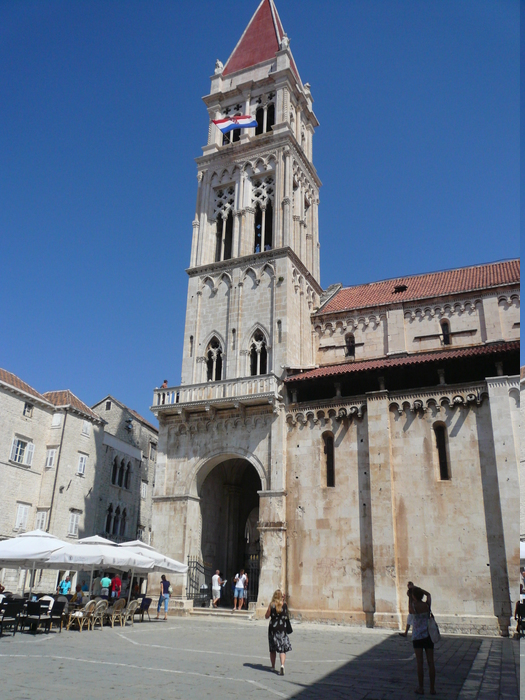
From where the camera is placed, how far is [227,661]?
12375mm

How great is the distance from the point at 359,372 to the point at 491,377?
5505 mm

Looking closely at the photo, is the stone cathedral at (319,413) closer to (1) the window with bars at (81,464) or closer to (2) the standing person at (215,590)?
(2) the standing person at (215,590)

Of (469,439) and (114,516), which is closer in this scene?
(469,439)

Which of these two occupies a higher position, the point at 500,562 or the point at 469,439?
the point at 469,439

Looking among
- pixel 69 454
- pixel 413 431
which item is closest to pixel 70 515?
pixel 69 454

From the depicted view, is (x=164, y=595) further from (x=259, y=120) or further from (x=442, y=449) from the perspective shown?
(x=259, y=120)

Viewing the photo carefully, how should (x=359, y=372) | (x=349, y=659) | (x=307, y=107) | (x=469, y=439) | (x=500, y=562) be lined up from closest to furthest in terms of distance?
(x=349, y=659) → (x=500, y=562) → (x=469, y=439) → (x=359, y=372) → (x=307, y=107)

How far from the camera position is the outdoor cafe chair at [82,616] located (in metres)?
17.9

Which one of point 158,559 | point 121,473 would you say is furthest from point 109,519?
point 158,559

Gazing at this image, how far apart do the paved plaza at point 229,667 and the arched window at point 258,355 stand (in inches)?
543

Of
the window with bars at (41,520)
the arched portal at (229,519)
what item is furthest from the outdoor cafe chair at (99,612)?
the window with bars at (41,520)

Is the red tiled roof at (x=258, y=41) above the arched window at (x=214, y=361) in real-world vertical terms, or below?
above

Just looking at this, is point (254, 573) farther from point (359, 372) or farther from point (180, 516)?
point (359, 372)

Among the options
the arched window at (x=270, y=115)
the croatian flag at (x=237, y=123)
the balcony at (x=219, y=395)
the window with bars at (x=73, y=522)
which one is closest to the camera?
the balcony at (x=219, y=395)
